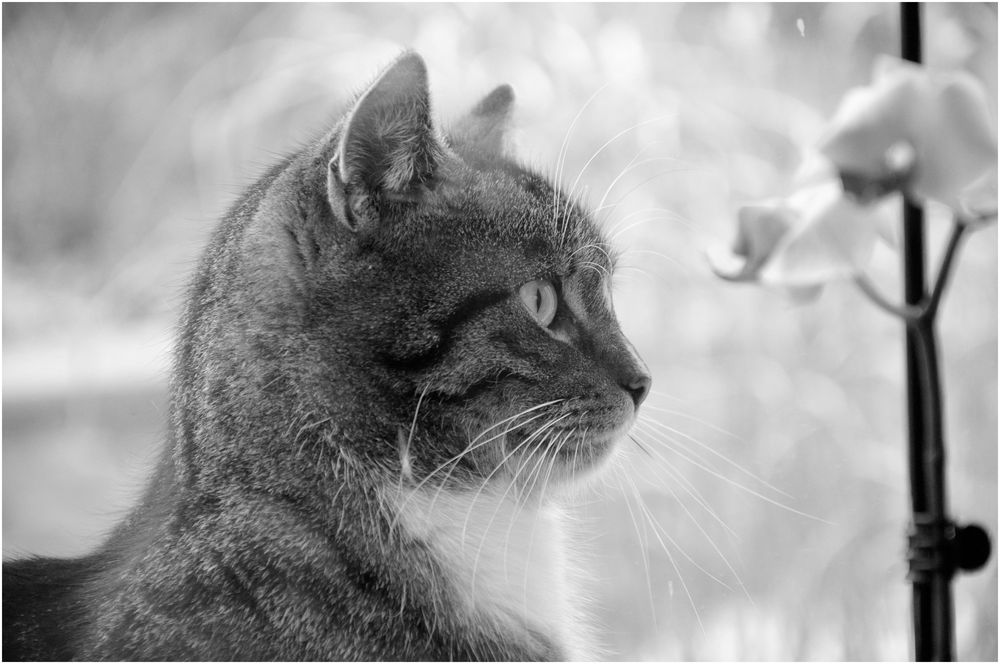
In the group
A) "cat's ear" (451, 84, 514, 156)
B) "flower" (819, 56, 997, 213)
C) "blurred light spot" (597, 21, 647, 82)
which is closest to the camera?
"flower" (819, 56, 997, 213)

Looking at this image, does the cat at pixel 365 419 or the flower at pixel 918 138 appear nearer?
the flower at pixel 918 138

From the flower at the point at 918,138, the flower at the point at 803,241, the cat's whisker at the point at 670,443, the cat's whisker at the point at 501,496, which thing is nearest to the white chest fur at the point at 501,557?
the cat's whisker at the point at 501,496

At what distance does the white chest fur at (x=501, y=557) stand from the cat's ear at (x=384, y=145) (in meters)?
0.27

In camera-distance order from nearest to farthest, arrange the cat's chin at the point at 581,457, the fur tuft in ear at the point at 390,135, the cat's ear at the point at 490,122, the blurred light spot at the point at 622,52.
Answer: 1. the fur tuft in ear at the point at 390,135
2. the cat's chin at the point at 581,457
3. the cat's ear at the point at 490,122
4. the blurred light spot at the point at 622,52

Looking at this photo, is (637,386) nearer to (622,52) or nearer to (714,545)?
(714,545)

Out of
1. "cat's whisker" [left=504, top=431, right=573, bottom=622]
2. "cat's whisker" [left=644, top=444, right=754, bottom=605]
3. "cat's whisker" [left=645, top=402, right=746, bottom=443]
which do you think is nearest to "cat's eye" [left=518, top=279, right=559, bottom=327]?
"cat's whisker" [left=504, top=431, right=573, bottom=622]

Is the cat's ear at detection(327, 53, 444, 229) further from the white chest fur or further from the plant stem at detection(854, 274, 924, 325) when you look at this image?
the plant stem at detection(854, 274, 924, 325)

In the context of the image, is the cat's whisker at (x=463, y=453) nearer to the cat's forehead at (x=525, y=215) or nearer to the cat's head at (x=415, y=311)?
the cat's head at (x=415, y=311)

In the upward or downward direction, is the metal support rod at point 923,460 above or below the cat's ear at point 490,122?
below

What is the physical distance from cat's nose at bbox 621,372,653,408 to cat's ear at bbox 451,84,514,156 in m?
0.29

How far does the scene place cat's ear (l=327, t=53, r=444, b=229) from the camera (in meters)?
0.76

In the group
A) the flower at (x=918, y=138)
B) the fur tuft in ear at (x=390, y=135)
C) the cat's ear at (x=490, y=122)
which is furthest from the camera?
the cat's ear at (x=490, y=122)

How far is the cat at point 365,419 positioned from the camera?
2.55 feet

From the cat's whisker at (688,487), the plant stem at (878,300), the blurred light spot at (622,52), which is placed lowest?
the cat's whisker at (688,487)
